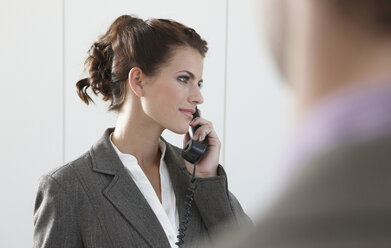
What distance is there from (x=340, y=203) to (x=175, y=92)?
1503 mm

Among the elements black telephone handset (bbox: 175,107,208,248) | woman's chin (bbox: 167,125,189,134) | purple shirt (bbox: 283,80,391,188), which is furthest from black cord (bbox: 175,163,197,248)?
purple shirt (bbox: 283,80,391,188)

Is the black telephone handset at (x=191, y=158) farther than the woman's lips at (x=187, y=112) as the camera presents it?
No

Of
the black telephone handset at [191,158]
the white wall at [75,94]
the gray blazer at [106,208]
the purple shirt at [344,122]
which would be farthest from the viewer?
the white wall at [75,94]

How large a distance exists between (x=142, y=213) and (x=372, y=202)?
54.4 inches

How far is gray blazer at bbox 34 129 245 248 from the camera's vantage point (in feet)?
4.84

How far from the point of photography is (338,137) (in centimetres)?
21

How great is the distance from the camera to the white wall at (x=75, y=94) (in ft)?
10.2

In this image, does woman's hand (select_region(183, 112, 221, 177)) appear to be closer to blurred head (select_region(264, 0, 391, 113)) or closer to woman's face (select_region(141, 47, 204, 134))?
woman's face (select_region(141, 47, 204, 134))

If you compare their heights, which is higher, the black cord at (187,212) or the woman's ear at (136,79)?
the woman's ear at (136,79)

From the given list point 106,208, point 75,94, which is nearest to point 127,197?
point 106,208

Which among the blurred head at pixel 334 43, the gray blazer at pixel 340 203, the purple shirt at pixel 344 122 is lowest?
the gray blazer at pixel 340 203

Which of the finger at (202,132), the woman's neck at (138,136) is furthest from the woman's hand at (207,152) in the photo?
the woman's neck at (138,136)

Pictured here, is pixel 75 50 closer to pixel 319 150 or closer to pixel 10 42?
pixel 10 42

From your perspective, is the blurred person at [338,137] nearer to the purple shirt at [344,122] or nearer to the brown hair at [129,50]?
the purple shirt at [344,122]
